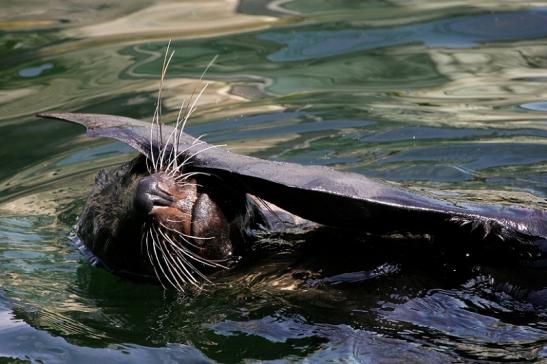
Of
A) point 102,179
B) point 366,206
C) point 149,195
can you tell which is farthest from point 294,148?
point 366,206

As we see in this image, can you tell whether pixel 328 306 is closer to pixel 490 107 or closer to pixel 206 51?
pixel 490 107

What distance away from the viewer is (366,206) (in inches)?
140

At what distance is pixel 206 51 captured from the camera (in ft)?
27.9

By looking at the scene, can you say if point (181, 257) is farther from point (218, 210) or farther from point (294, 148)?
point (294, 148)

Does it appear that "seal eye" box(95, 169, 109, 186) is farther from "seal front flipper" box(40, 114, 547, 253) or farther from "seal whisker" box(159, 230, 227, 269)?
"seal front flipper" box(40, 114, 547, 253)

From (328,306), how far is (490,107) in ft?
11.2

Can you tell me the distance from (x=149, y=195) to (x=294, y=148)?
2492 millimetres

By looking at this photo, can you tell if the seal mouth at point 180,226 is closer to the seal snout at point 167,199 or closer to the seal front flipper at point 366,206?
the seal snout at point 167,199

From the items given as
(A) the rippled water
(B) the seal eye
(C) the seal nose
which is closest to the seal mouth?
(C) the seal nose

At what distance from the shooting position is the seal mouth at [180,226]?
3.91m

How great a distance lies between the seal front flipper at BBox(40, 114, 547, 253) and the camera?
3520 millimetres

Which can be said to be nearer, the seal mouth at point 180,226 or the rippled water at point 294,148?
the rippled water at point 294,148

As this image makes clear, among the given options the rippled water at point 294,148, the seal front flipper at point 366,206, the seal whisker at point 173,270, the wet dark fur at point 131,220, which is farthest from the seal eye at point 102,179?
the seal front flipper at point 366,206

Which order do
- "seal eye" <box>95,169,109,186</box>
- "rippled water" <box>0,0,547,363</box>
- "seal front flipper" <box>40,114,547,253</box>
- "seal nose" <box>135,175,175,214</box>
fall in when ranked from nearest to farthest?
"seal front flipper" <box>40,114,547,253</box>, "rippled water" <box>0,0,547,363</box>, "seal nose" <box>135,175,175,214</box>, "seal eye" <box>95,169,109,186</box>
